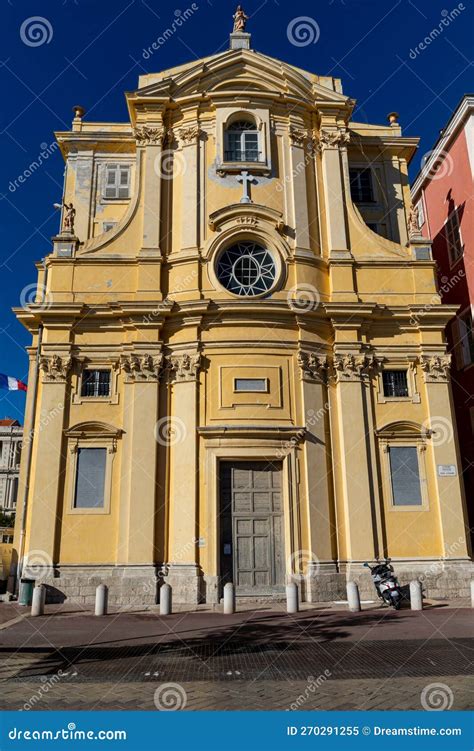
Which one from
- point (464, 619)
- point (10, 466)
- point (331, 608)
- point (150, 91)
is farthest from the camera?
point (10, 466)

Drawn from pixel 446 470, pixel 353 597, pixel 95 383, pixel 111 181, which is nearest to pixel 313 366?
pixel 446 470

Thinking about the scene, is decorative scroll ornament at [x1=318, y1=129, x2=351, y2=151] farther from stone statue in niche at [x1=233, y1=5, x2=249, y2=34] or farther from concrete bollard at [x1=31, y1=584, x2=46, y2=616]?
concrete bollard at [x1=31, y1=584, x2=46, y2=616]

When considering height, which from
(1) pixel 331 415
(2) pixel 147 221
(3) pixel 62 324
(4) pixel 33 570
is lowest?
(4) pixel 33 570

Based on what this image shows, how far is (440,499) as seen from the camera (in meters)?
19.2

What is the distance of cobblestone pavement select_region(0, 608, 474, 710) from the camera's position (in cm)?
739

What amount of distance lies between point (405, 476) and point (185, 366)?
7.76 m

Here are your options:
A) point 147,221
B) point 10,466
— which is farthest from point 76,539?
point 10,466

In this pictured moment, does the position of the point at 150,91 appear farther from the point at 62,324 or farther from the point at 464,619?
the point at 464,619

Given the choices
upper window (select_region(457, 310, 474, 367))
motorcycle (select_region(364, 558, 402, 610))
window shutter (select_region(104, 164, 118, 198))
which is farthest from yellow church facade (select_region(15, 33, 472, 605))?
upper window (select_region(457, 310, 474, 367))

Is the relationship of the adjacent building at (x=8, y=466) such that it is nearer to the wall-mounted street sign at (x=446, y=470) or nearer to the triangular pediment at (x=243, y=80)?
the triangular pediment at (x=243, y=80)

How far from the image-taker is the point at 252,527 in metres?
18.7

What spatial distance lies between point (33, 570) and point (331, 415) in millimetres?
10146

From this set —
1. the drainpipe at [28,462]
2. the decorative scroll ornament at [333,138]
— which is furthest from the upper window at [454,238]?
the drainpipe at [28,462]

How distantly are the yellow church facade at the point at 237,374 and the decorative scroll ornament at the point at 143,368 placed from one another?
7 cm
